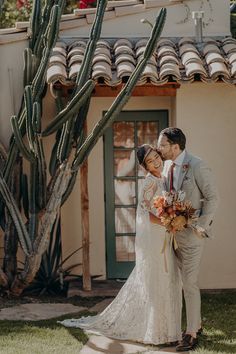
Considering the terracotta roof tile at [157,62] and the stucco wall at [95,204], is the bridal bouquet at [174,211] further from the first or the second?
the stucco wall at [95,204]

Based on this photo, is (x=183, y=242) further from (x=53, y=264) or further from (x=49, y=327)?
(x=53, y=264)

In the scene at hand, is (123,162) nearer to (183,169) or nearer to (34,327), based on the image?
(34,327)

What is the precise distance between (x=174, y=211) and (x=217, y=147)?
3.49 meters

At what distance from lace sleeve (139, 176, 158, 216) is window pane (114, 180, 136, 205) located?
3486 millimetres

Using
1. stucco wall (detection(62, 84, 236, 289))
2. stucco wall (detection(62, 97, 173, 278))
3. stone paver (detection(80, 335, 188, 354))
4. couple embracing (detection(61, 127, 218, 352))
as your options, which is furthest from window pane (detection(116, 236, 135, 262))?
stone paver (detection(80, 335, 188, 354))

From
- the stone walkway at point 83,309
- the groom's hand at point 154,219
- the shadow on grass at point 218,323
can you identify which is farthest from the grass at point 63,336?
the groom's hand at point 154,219

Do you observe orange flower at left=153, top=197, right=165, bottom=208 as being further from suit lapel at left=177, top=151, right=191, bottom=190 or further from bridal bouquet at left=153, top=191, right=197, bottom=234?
suit lapel at left=177, top=151, right=191, bottom=190

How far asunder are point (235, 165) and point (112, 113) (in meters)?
2.27

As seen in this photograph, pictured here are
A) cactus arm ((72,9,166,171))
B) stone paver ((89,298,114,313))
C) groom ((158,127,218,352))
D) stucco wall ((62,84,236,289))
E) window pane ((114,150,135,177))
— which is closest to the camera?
groom ((158,127,218,352))

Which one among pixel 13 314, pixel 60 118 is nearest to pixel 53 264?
pixel 13 314

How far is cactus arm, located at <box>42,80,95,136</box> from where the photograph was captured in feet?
31.5

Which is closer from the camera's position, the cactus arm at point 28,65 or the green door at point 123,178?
the cactus arm at point 28,65

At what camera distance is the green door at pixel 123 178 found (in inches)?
469

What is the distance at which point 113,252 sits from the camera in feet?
39.2
